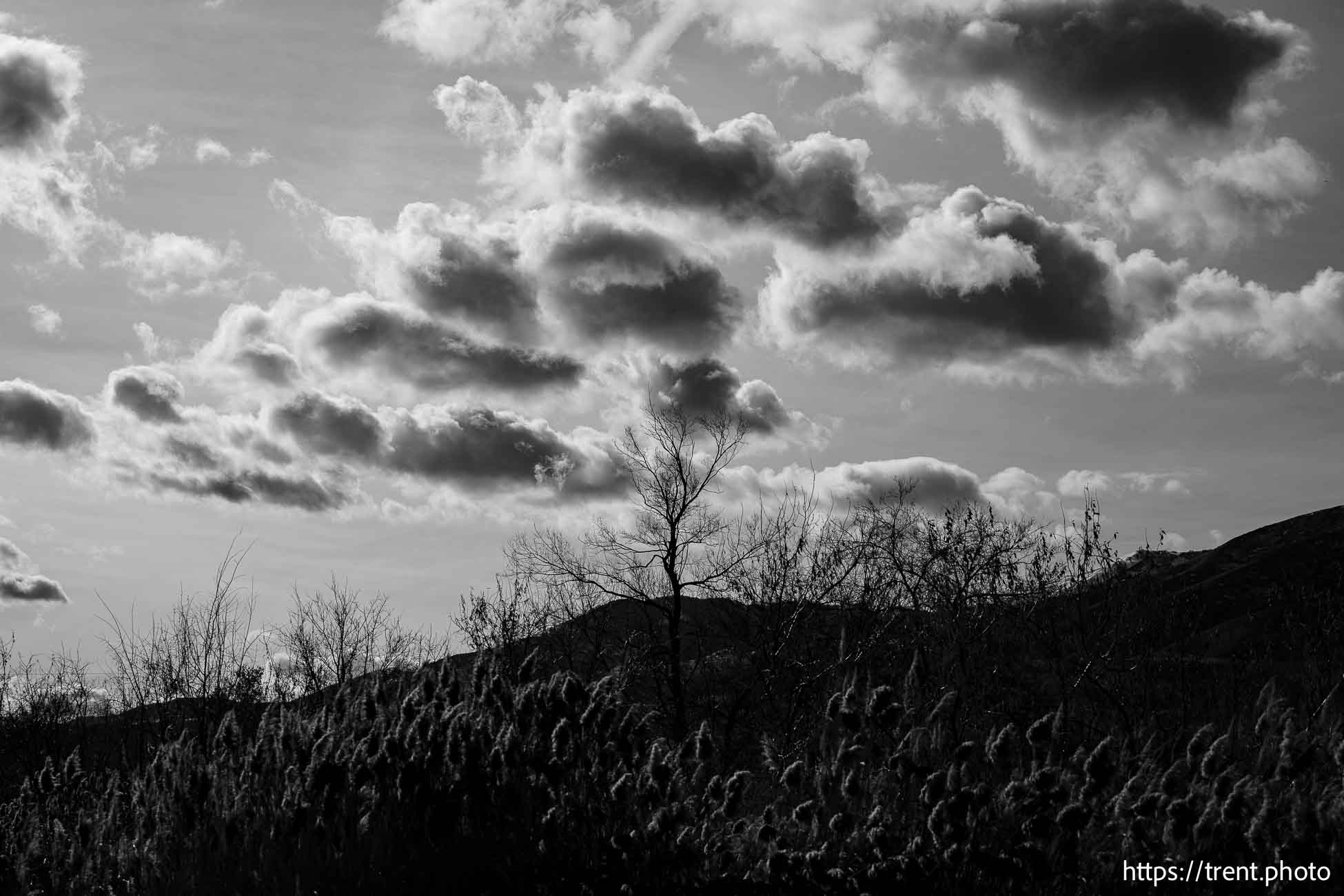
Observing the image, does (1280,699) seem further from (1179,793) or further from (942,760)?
(942,760)

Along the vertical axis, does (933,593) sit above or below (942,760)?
above

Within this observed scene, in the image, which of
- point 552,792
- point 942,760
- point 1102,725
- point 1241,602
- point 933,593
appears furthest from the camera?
point 1241,602

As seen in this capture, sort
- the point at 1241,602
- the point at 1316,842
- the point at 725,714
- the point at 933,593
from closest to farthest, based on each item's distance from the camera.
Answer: the point at 1316,842 < the point at 933,593 < the point at 725,714 < the point at 1241,602

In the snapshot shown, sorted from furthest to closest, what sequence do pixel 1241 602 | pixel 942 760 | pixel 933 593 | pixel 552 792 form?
pixel 1241 602
pixel 933 593
pixel 942 760
pixel 552 792

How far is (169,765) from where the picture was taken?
25.3 ft

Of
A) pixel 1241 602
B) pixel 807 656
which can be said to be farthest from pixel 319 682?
pixel 1241 602

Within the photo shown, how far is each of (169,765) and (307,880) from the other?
189cm

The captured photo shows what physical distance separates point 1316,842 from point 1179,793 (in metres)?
0.91

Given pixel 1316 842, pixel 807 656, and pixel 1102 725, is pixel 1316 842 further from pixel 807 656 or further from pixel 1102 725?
pixel 807 656

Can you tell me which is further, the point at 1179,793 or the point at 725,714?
the point at 725,714

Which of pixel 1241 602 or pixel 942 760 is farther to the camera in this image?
pixel 1241 602

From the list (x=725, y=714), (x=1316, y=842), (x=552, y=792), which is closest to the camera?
(x=1316, y=842)

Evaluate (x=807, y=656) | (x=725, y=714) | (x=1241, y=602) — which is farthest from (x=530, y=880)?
(x=1241, y=602)

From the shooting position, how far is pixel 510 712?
775 cm
